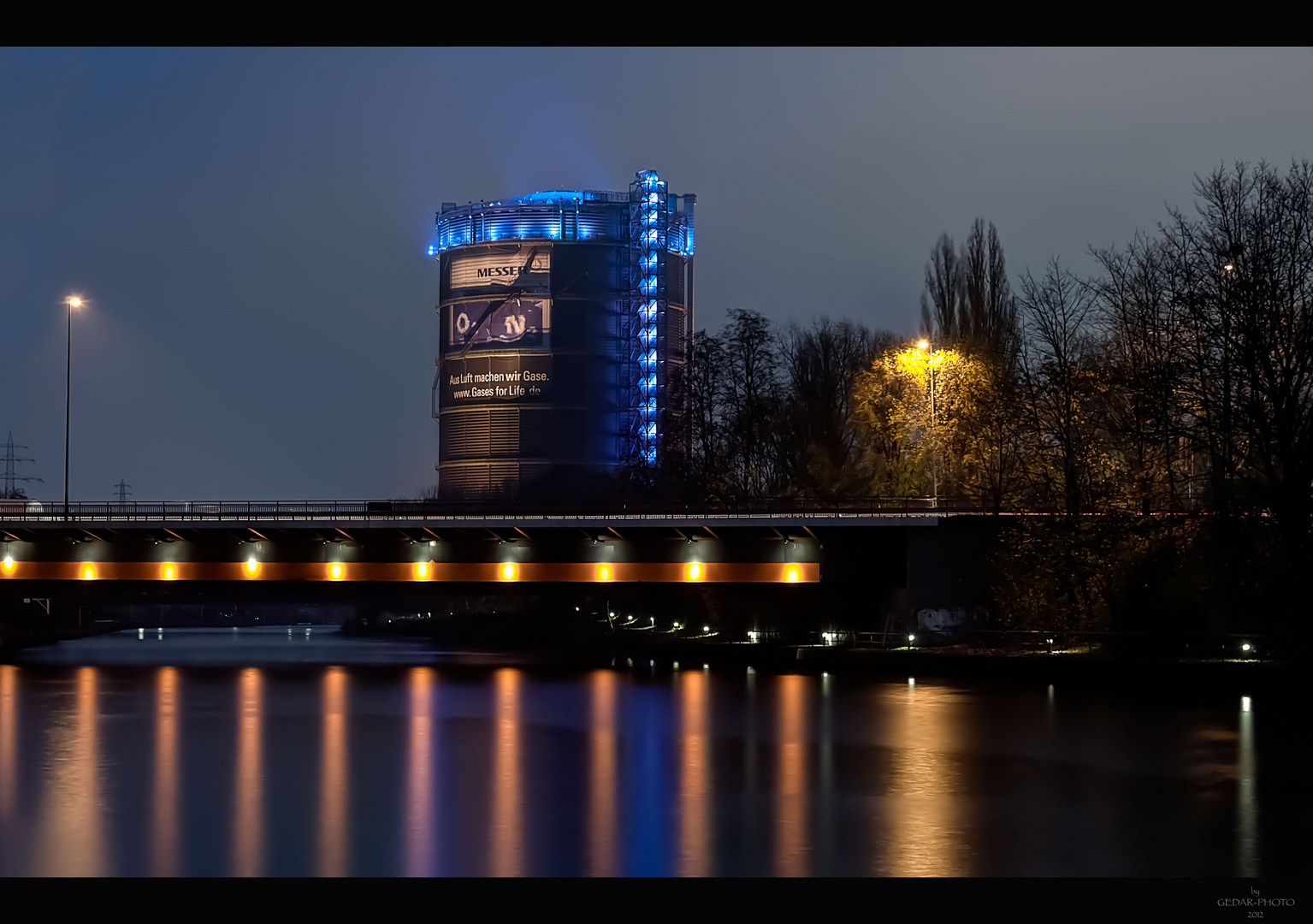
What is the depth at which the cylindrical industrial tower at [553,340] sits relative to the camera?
14638 cm

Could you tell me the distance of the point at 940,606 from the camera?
228ft

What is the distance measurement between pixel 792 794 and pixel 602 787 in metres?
4.11

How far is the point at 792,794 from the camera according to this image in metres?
32.4

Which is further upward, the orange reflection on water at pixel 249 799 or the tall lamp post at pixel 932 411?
the tall lamp post at pixel 932 411

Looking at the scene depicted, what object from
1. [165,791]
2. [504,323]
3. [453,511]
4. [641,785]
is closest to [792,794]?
[641,785]

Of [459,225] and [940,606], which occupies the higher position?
[459,225]

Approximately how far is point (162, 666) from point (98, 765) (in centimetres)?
4863

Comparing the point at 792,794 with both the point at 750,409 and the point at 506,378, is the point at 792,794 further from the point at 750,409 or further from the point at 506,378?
the point at 506,378

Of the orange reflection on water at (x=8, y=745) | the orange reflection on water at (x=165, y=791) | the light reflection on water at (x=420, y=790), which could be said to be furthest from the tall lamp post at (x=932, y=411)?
the orange reflection on water at (x=8, y=745)

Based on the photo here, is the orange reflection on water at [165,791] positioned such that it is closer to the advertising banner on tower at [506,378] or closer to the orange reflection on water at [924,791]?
the orange reflection on water at [924,791]

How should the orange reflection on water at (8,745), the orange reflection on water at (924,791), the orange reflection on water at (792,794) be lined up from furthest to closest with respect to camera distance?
the orange reflection on water at (8,745) → the orange reflection on water at (792,794) → the orange reflection on water at (924,791)

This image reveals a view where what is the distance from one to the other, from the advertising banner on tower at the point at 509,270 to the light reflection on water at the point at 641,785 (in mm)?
93950
